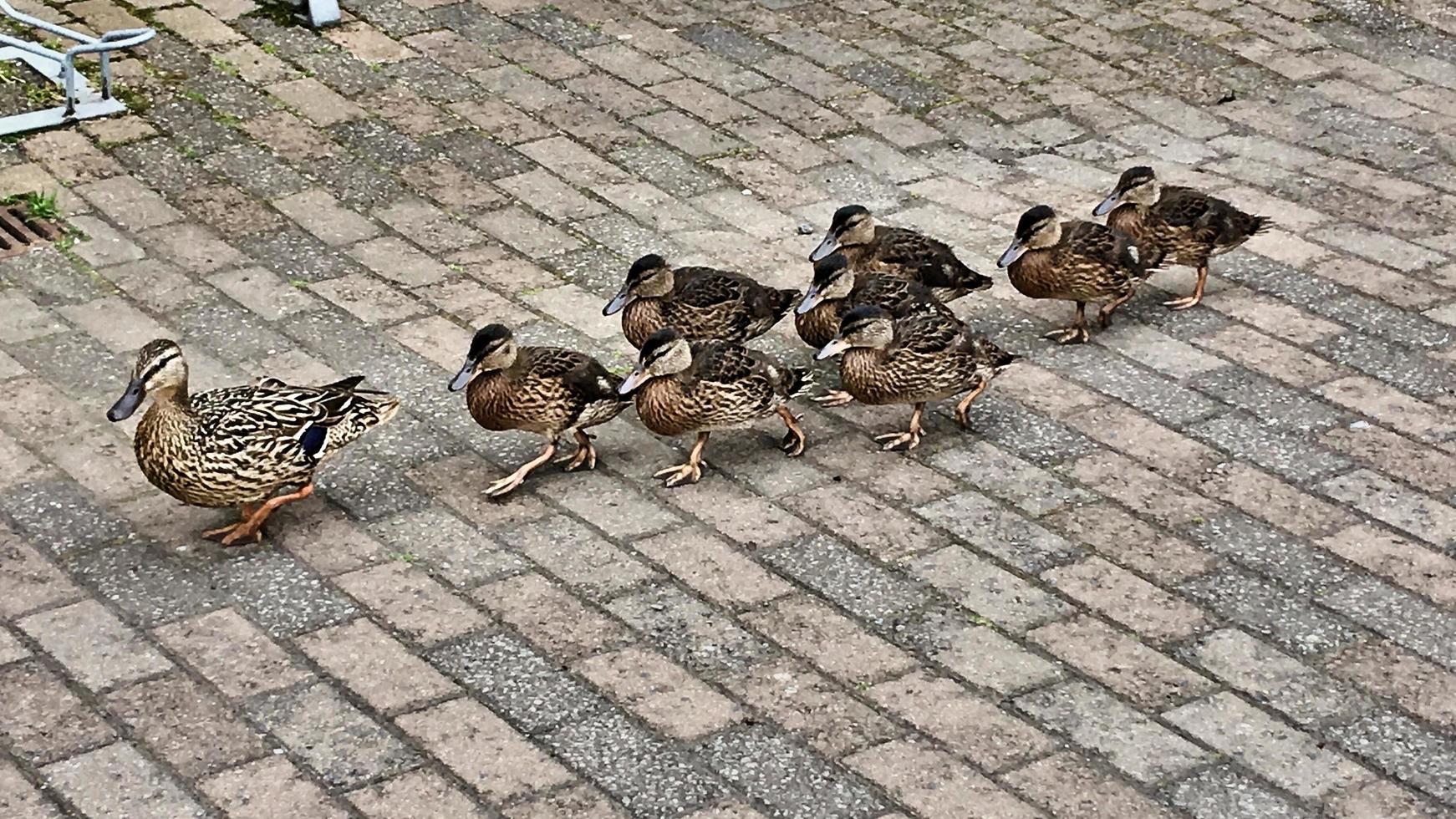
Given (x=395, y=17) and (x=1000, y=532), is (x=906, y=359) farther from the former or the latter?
(x=395, y=17)

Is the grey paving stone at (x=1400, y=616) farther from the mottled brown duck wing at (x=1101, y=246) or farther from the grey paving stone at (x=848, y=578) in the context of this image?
the mottled brown duck wing at (x=1101, y=246)

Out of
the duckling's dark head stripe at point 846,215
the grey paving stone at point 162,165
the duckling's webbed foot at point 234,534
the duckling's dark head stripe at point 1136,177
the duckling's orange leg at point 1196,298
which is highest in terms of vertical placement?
the duckling's dark head stripe at point 1136,177

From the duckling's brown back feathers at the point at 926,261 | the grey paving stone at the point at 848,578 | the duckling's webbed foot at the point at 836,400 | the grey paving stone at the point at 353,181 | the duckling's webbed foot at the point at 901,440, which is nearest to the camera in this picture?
the grey paving stone at the point at 848,578

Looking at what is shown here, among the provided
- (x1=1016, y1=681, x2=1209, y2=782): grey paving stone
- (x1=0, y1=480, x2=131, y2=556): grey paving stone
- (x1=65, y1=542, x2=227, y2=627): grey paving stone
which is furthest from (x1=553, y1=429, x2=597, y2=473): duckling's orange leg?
(x1=1016, y1=681, x2=1209, y2=782): grey paving stone

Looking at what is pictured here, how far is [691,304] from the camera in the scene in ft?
26.8

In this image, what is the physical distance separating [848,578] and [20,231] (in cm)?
466

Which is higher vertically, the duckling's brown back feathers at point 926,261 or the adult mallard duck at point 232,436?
the duckling's brown back feathers at point 926,261

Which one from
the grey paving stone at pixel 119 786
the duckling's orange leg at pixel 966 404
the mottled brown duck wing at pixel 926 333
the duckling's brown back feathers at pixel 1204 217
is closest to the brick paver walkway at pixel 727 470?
the grey paving stone at pixel 119 786

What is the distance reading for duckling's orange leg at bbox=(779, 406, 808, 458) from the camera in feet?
25.6

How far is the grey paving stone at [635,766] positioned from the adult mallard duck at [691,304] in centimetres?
242

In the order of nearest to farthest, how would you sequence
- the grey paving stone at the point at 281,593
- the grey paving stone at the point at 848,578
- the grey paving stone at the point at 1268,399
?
the grey paving stone at the point at 281,593, the grey paving stone at the point at 848,578, the grey paving stone at the point at 1268,399

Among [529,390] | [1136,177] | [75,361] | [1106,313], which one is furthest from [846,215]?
[75,361]

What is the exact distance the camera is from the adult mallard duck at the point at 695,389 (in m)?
7.52

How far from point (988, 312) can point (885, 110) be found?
238 cm
